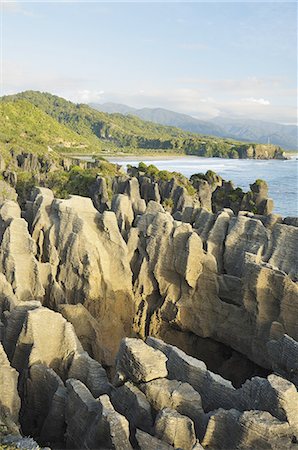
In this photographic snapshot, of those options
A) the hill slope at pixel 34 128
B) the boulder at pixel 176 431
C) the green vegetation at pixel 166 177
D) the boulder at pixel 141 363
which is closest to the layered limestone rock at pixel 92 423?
the boulder at pixel 176 431

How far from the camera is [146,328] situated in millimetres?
16125

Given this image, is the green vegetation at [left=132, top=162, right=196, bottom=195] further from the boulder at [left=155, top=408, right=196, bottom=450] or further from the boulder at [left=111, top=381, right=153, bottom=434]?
the boulder at [left=155, top=408, right=196, bottom=450]

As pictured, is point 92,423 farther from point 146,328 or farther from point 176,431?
point 146,328

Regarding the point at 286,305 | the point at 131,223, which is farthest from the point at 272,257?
the point at 131,223

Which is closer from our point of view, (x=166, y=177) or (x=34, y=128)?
(x=166, y=177)

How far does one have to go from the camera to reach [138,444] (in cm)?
→ 779

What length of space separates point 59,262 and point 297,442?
10.0 m

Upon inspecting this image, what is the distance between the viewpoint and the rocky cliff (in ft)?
26.0

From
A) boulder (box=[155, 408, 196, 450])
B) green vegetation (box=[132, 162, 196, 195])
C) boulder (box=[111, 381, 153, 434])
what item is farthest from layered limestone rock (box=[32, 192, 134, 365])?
green vegetation (box=[132, 162, 196, 195])

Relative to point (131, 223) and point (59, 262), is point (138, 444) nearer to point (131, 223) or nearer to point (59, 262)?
point (59, 262)

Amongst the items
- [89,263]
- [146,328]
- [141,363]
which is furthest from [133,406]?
[146,328]

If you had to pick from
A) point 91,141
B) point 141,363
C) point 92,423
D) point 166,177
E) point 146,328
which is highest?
point 91,141

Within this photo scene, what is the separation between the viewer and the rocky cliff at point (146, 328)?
793cm

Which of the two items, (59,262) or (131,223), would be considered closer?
(59,262)
